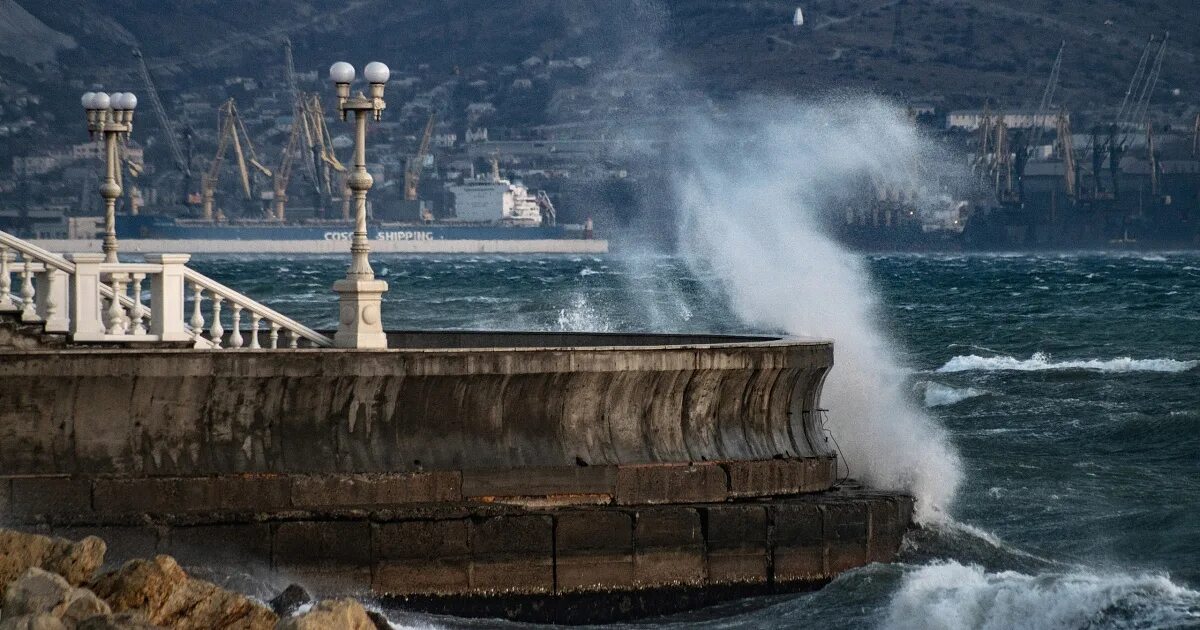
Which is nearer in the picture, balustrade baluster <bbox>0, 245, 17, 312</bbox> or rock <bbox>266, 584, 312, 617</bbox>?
rock <bbox>266, 584, 312, 617</bbox>

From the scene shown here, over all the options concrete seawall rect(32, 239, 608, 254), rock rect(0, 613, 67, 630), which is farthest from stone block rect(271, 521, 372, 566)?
concrete seawall rect(32, 239, 608, 254)

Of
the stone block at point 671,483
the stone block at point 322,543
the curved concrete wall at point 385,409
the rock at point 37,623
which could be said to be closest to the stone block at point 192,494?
the curved concrete wall at point 385,409

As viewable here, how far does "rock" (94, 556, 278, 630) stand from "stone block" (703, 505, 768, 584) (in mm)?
3733

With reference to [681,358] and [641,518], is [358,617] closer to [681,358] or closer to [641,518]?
[641,518]

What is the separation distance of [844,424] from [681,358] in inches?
153

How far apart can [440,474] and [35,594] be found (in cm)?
374

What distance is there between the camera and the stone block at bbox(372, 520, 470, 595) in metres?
13.5

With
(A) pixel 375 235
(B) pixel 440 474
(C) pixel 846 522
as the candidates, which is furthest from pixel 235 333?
(A) pixel 375 235

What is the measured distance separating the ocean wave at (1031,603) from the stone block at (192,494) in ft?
13.2

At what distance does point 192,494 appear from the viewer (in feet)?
44.2

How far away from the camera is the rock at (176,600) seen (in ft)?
36.8

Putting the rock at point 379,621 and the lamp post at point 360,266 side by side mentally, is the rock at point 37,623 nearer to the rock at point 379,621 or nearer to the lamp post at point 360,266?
the rock at point 379,621

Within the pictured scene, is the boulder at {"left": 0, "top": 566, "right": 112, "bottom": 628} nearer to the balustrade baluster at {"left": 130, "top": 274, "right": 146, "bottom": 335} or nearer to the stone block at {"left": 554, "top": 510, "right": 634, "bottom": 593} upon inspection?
the stone block at {"left": 554, "top": 510, "right": 634, "bottom": 593}

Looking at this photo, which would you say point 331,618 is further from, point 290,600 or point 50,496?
point 50,496
